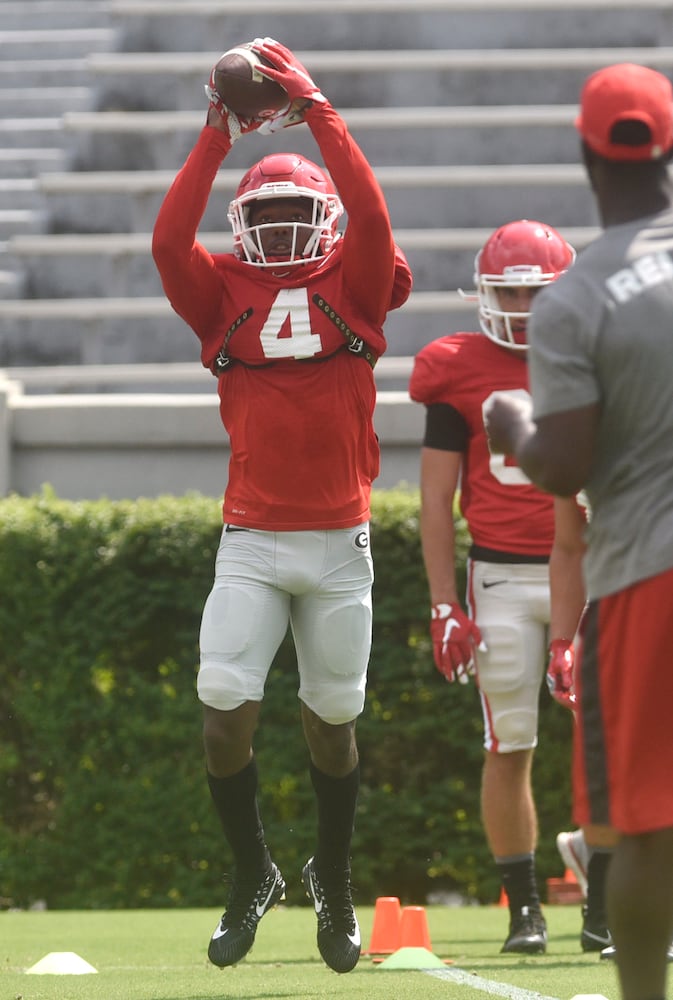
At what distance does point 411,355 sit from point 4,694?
4.31m

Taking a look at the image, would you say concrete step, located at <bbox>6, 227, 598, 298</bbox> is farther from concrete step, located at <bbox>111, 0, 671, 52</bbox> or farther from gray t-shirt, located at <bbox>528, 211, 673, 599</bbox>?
gray t-shirt, located at <bbox>528, 211, 673, 599</bbox>

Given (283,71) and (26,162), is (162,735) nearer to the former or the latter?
(283,71)

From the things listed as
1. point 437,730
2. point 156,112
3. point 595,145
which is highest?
point 595,145

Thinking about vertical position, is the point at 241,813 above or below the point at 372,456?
below

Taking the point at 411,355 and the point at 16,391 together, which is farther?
the point at 411,355

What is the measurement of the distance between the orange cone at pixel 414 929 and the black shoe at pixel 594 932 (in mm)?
479

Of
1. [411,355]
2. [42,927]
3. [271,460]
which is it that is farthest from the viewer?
[411,355]

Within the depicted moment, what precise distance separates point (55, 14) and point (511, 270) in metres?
12.1

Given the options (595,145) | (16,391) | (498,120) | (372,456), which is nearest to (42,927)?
(372,456)

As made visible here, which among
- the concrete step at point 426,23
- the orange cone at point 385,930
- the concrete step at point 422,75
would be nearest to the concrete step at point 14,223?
the concrete step at point 422,75

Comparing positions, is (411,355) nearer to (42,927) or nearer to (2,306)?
(2,306)

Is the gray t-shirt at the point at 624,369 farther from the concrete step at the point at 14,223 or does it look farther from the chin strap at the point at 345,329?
the concrete step at the point at 14,223

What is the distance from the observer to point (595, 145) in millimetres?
3162

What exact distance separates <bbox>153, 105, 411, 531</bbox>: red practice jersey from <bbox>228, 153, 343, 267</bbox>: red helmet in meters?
0.08
